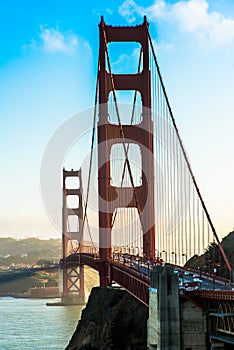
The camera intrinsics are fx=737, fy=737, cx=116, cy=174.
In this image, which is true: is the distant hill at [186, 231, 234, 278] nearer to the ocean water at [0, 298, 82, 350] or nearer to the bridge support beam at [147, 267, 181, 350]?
the ocean water at [0, 298, 82, 350]

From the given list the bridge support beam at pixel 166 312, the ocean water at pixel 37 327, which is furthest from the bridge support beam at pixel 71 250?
the bridge support beam at pixel 166 312

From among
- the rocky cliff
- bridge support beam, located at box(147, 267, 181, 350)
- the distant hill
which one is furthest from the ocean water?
bridge support beam, located at box(147, 267, 181, 350)

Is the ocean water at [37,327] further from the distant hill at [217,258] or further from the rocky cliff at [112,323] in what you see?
the distant hill at [217,258]

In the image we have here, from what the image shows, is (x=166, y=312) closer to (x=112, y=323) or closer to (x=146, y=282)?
(x=146, y=282)

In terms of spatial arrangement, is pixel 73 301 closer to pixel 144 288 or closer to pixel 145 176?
pixel 145 176

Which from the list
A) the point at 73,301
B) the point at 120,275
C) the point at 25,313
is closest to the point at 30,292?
the point at 73,301

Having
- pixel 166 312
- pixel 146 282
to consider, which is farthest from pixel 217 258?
pixel 166 312

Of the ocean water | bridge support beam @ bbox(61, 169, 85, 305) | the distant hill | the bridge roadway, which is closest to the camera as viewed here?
the bridge roadway
